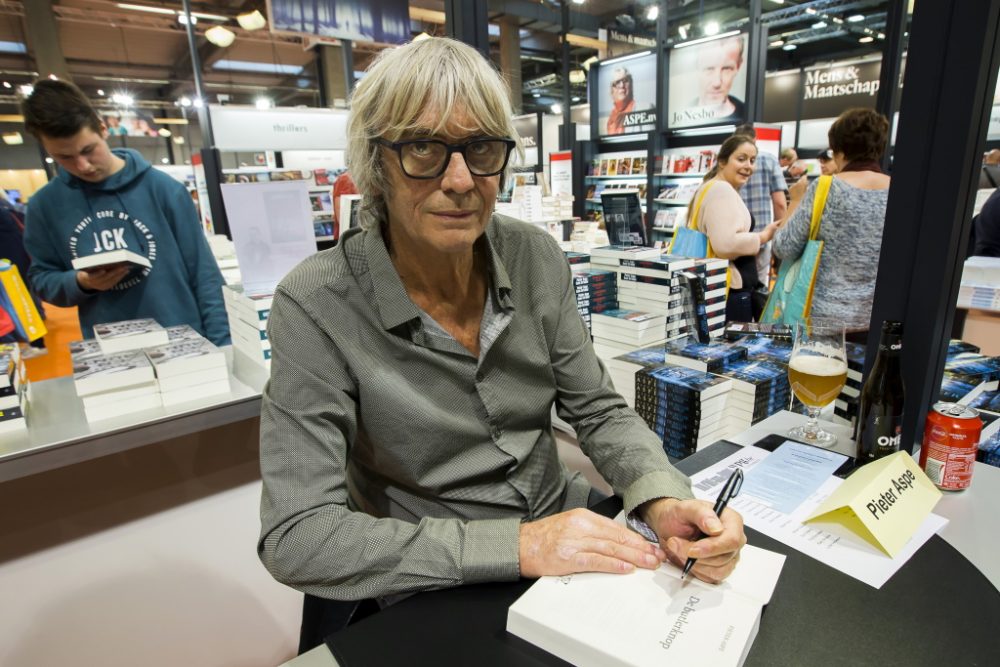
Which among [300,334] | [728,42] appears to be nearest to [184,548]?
[300,334]

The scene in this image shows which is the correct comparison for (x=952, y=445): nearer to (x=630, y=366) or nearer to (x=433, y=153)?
(x=630, y=366)

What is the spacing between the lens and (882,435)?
119 cm

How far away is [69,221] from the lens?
2.30m

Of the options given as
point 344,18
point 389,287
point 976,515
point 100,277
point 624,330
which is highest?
point 344,18

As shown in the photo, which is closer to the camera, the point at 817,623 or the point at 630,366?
the point at 817,623

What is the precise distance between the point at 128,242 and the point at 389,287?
1.85 meters

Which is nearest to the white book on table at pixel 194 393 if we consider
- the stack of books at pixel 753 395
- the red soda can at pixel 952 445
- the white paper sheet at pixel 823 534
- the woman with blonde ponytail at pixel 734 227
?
the white paper sheet at pixel 823 534

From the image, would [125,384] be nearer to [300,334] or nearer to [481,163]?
[300,334]

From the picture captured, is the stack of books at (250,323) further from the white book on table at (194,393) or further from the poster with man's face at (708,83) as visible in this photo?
the poster with man's face at (708,83)

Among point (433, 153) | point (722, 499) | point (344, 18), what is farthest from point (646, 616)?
point (344, 18)

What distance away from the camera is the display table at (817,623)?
706mm

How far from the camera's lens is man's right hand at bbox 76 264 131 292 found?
81.5 inches

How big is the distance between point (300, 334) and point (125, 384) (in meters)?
0.78

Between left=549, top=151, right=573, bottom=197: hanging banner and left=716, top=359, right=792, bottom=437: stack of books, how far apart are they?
743 cm
